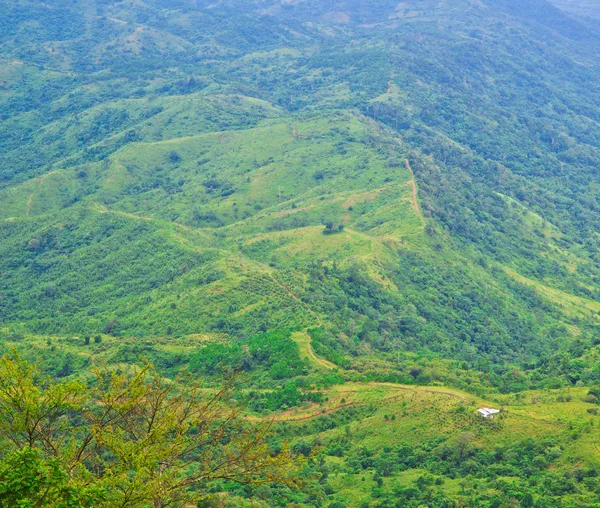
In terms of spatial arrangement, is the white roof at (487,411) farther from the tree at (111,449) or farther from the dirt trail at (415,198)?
the dirt trail at (415,198)

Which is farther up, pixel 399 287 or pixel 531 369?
pixel 531 369

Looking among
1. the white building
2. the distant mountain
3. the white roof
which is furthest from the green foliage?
the distant mountain

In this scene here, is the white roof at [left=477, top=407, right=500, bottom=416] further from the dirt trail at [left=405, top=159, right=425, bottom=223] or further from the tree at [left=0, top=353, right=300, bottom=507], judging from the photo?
the dirt trail at [left=405, top=159, right=425, bottom=223]

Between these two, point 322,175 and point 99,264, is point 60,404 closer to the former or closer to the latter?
point 99,264

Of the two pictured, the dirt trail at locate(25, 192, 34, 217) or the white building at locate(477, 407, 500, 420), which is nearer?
the white building at locate(477, 407, 500, 420)

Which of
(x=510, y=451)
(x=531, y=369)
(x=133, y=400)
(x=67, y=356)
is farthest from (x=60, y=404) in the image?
(x=531, y=369)

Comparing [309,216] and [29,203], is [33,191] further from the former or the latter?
[309,216]

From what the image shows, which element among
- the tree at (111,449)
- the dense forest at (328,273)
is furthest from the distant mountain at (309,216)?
the tree at (111,449)

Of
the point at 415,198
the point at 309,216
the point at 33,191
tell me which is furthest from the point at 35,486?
the point at 33,191
